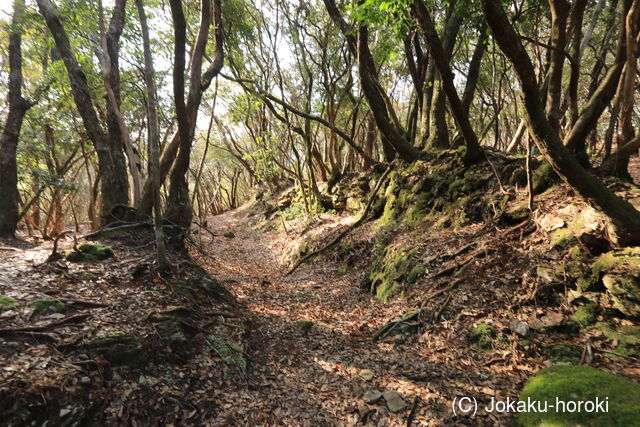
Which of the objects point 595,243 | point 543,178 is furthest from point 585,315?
point 543,178

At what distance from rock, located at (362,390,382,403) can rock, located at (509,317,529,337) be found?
2110 mm

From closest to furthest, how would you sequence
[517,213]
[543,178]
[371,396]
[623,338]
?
[623,338] → [371,396] → [517,213] → [543,178]

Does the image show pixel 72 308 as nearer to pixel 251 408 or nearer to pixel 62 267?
pixel 62 267

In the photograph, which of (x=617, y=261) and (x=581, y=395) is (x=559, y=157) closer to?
(x=617, y=261)

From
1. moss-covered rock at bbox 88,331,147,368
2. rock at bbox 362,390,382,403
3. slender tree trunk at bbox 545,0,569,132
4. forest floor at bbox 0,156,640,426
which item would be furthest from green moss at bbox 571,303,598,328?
moss-covered rock at bbox 88,331,147,368

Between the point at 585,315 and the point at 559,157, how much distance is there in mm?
2160

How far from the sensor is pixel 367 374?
3996 mm

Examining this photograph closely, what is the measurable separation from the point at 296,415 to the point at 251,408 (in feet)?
1.87

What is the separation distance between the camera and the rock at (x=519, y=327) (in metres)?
3.78

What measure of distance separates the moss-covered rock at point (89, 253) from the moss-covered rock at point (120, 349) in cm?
274

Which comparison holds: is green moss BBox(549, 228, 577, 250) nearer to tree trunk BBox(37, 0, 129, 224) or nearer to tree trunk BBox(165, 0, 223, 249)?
tree trunk BBox(165, 0, 223, 249)

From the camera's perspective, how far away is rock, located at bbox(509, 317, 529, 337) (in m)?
3.78

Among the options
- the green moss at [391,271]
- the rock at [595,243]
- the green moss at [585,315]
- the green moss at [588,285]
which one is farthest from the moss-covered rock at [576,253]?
the green moss at [391,271]

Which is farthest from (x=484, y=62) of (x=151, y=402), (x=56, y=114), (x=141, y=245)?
(x=56, y=114)
